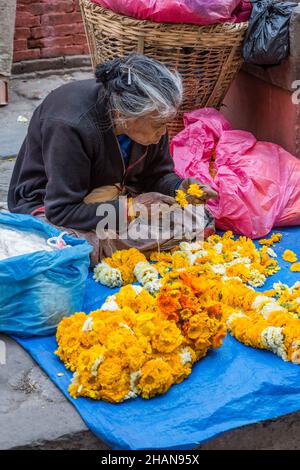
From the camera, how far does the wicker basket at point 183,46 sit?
4.39 meters

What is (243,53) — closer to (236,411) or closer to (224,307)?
(224,307)

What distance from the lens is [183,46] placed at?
445 cm

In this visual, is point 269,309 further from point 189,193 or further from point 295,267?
point 189,193

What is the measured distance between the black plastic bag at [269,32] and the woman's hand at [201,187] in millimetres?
1023

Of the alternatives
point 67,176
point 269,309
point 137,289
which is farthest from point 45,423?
point 67,176

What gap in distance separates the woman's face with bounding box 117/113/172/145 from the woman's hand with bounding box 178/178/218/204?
1.41 ft

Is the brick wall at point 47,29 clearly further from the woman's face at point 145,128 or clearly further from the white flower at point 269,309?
the white flower at point 269,309

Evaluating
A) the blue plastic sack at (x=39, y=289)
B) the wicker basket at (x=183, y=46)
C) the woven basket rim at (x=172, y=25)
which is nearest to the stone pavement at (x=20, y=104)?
the wicker basket at (x=183, y=46)

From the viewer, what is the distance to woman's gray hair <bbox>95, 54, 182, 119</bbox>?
3.32 metres

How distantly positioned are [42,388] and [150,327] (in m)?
0.46

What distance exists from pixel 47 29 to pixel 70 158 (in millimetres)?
3795

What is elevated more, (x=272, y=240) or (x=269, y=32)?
(x=269, y=32)

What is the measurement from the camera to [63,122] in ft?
11.3
